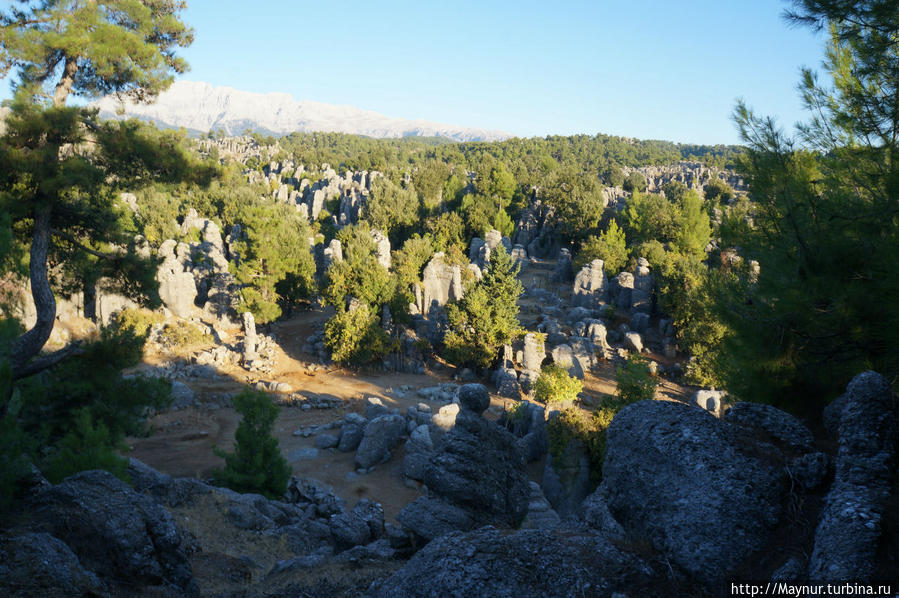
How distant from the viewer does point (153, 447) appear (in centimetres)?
1766

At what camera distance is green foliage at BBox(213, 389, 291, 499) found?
1312 centimetres

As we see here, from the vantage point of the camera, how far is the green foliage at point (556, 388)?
20.9m

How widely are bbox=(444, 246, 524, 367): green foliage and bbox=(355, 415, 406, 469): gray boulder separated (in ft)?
26.3

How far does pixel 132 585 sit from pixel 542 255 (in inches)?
2112

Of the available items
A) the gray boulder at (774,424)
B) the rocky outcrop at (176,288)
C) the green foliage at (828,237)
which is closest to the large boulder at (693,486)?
the gray boulder at (774,424)

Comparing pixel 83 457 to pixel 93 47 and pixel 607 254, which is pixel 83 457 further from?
pixel 607 254

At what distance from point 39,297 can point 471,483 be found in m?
10.2

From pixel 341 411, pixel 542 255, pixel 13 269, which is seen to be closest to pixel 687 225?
pixel 542 255

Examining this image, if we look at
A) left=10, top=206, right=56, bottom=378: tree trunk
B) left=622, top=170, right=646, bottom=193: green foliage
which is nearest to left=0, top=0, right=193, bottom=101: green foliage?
left=10, top=206, right=56, bottom=378: tree trunk

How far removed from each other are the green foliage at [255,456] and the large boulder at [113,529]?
5.45m

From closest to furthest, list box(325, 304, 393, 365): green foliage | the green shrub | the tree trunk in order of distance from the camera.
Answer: the tree trunk
box(325, 304, 393, 365): green foliage
the green shrub

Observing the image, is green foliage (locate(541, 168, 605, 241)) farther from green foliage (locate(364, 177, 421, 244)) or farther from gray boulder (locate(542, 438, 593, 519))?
gray boulder (locate(542, 438, 593, 519))

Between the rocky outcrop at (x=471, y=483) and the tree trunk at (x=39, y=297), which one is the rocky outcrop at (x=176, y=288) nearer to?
the tree trunk at (x=39, y=297)

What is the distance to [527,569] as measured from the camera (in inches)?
179
